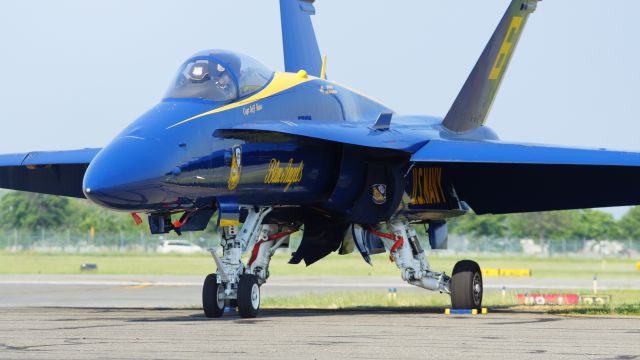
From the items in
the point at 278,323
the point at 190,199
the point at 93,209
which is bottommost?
the point at 278,323

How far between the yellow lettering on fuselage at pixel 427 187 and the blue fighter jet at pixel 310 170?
0.03m

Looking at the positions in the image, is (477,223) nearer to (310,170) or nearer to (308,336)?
(310,170)

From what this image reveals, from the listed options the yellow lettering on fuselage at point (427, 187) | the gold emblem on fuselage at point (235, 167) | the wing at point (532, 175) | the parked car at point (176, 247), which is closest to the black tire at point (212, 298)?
the gold emblem on fuselage at point (235, 167)

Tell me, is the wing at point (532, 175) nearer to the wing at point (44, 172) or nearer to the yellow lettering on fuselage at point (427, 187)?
the yellow lettering on fuselage at point (427, 187)

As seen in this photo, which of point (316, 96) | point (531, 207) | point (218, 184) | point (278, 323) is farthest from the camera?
point (531, 207)

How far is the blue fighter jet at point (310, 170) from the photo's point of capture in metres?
14.9

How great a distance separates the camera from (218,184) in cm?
1537

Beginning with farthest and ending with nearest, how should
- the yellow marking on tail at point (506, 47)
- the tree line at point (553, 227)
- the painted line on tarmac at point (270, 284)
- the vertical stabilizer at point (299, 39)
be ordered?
the tree line at point (553, 227)
the painted line on tarmac at point (270, 284)
the vertical stabilizer at point (299, 39)
the yellow marking on tail at point (506, 47)

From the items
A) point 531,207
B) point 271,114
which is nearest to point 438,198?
point 531,207

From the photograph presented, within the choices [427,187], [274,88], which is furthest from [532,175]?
[274,88]

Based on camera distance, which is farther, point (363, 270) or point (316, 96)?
point (363, 270)

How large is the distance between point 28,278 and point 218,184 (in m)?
25.6

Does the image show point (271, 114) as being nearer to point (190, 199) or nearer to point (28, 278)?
point (190, 199)

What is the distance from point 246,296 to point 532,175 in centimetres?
556
